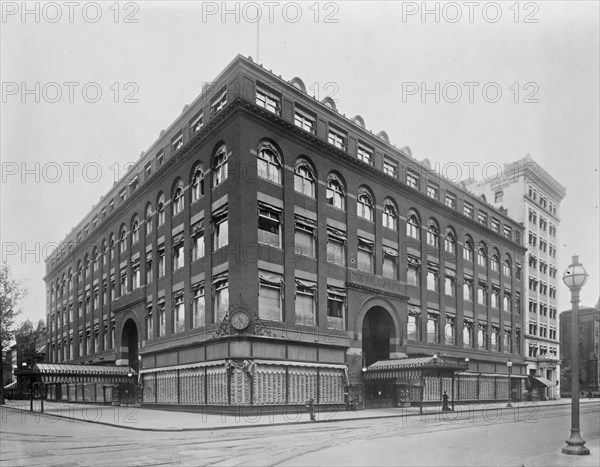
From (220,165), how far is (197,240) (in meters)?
5.38

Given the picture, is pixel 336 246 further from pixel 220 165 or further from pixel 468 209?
pixel 468 209

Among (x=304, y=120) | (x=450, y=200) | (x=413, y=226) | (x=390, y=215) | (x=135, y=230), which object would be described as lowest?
(x=413, y=226)

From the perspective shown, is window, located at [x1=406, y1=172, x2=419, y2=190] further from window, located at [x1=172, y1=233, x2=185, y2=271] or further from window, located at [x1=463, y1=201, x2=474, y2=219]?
A: window, located at [x1=172, y1=233, x2=185, y2=271]

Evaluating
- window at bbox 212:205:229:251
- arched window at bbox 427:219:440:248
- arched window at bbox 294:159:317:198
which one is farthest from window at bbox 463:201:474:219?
window at bbox 212:205:229:251

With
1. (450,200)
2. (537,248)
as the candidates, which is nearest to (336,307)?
(450,200)

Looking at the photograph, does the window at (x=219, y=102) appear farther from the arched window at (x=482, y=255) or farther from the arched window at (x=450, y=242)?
the arched window at (x=482, y=255)

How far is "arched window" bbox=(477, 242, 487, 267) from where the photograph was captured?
54700 millimetres

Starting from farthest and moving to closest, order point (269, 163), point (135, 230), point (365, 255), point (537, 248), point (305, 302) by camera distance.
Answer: point (537, 248)
point (135, 230)
point (365, 255)
point (305, 302)
point (269, 163)

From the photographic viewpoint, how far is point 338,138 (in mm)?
38594

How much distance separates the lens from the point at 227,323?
30062mm

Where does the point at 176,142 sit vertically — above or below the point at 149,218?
above

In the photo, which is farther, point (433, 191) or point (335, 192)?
point (433, 191)

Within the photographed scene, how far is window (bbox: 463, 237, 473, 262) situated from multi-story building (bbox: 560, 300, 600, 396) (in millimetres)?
38665

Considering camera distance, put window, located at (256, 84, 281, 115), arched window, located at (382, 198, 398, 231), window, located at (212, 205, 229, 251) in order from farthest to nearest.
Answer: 1. arched window, located at (382, 198, 398, 231)
2. window, located at (256, 84, 281, 115)
3. window, located at (212, 205, 229, 251)
